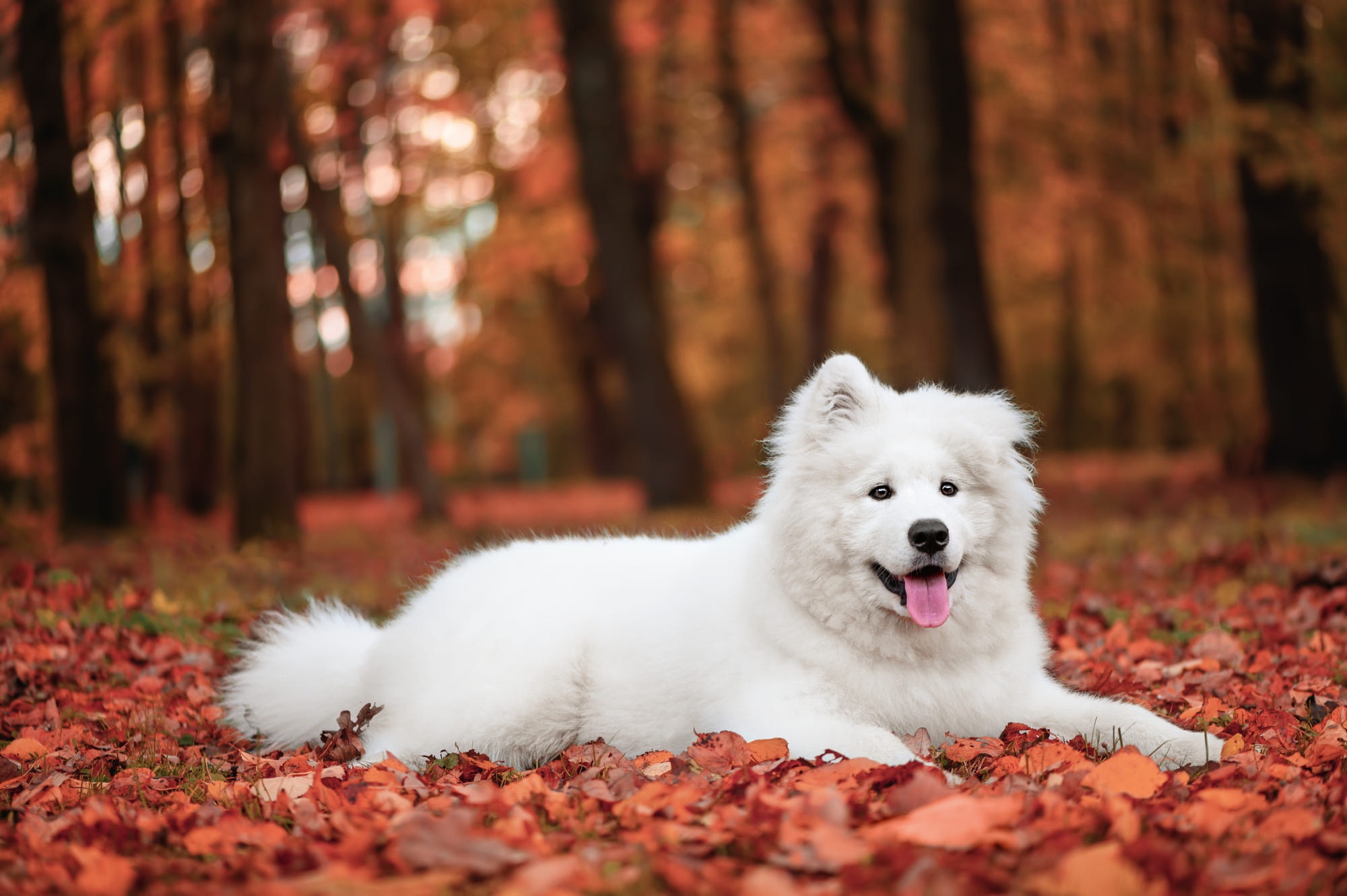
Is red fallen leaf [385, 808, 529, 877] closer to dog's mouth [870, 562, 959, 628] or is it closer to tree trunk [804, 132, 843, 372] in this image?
dog's mouth [870, 562, 959, 628]

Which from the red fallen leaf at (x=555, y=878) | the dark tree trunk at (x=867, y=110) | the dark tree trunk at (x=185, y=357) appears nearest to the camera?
the red fallen leaf at (x=555, y=878)

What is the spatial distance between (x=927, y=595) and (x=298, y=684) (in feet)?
8.42

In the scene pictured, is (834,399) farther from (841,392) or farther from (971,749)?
(971,749)

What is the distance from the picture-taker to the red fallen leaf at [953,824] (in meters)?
2.81

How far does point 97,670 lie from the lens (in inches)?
224

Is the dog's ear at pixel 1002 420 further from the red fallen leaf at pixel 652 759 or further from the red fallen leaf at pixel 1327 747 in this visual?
the red fallen leaf at pixel 652 759

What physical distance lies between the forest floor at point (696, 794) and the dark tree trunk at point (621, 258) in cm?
811

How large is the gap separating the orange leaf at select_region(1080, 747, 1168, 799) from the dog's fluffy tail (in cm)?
265

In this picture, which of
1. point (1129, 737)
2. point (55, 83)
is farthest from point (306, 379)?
point (1129, 737)

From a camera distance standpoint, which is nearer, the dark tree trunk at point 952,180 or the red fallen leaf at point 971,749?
the red fallen leaf at point 971,749

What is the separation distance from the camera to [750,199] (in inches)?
794

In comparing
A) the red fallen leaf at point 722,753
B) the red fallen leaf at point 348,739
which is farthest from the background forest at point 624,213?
the red fallen leaf at point 722,753

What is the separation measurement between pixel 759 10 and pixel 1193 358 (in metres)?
10.4

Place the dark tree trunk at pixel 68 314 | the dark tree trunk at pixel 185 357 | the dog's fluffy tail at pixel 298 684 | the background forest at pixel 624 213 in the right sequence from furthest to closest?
the dark tree trunk at pixel 185 357, the background forest at pixel 624 213, the dark tree trunk at pixel 68 314, the dog's fluffy tail at pixel 298 684
